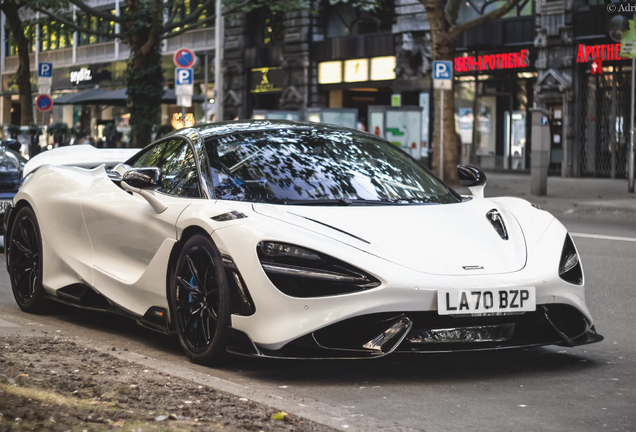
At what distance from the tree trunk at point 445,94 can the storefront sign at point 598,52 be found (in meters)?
6.04

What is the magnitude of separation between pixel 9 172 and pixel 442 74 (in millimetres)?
11507

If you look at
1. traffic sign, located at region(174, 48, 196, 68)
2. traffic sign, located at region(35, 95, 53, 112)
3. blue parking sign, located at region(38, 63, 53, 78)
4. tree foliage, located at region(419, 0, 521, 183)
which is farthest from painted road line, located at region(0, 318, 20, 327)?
blue parking sign, located at region(38, 63, 53, 78)

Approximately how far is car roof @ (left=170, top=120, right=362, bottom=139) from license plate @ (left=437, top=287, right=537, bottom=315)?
185 cm

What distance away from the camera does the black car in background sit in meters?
10.9

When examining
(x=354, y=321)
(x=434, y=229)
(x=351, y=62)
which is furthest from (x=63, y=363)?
(x=351, y=62)

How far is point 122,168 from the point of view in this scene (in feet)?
21.7

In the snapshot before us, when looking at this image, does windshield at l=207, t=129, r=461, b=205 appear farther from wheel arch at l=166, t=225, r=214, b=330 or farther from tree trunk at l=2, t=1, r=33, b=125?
tree trunk at l=2, t=1, r=33, b=125

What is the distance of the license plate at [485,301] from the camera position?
15.2 feet

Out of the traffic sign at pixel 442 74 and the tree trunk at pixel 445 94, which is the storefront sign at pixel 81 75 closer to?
the tree trunk at pixel 445 94

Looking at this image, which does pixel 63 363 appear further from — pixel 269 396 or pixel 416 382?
pixel 416 382

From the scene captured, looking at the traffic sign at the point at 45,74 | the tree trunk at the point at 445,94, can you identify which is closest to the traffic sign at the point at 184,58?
the tree trunk at the point at 445,94

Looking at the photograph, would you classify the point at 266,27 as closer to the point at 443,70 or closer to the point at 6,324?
the point at 443,70

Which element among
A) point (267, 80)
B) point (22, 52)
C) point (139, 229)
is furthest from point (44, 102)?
point (139, 229)

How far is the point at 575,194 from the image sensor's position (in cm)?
2058
